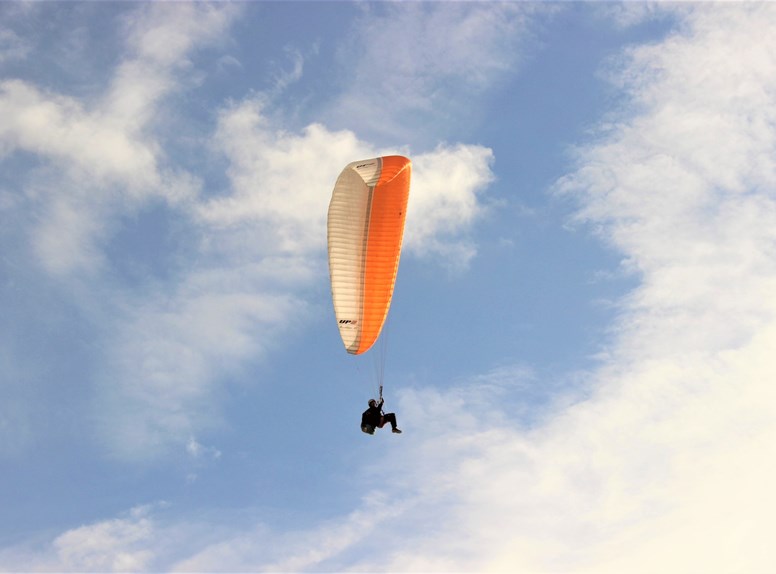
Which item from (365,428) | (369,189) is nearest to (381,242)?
(369,189)

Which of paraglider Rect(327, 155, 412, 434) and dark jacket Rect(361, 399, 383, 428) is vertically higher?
paraglider Rect(327, 155, 412, 434)

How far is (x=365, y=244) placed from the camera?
38.0 metres

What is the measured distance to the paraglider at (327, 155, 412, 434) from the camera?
37.8 meters

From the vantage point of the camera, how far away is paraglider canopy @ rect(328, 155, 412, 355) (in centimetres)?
3775

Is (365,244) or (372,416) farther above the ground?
(365,244)

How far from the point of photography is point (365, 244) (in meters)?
38.0

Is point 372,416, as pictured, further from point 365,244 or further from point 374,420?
point 365,244

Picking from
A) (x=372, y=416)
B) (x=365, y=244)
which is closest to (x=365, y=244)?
(x=365, y=244)

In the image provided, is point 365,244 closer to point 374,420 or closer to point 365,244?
point 365,244

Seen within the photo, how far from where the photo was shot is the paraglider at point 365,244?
37.8 m

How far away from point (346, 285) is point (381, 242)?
10.4 feet

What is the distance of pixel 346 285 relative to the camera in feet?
125

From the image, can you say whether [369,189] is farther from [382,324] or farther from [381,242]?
[382,324]

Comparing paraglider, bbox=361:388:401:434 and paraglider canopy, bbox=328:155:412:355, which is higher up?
paraglider canopy, bbox=328:155:412:355
